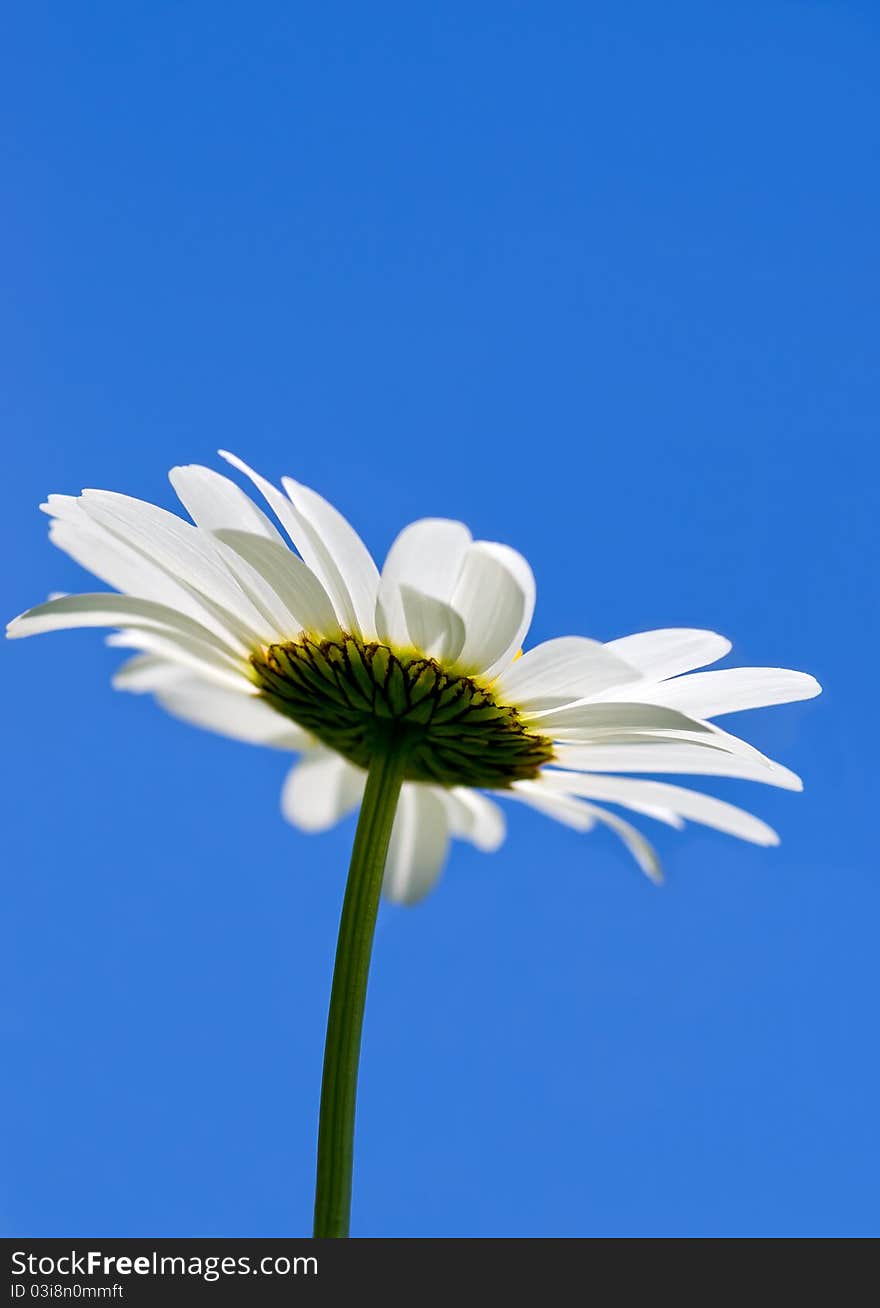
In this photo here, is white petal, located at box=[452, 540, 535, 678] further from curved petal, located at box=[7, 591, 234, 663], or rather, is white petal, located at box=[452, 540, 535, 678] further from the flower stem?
curved petal, located at box=[7, 591, 234, 663]

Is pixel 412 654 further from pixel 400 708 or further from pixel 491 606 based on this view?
pixel 491 606

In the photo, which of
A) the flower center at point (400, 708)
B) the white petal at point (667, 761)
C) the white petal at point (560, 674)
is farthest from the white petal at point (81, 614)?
the white petal at point (667, 761)

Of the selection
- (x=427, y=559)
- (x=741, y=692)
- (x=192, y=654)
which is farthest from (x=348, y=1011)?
(x=741, y=692)
